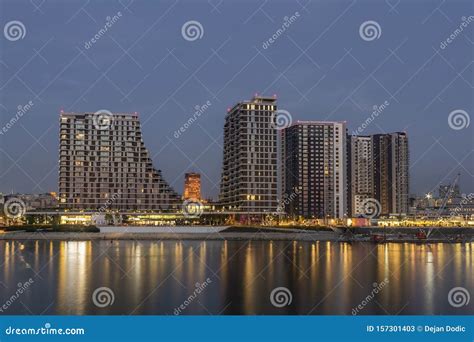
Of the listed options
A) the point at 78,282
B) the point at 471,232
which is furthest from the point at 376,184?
the point at 78,282

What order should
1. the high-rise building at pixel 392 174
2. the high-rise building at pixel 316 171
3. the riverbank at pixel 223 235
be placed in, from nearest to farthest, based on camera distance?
the riverbank at pixel 223 235
the high-rise building at pixel 316 171
the high-rise building at pixel 392 174

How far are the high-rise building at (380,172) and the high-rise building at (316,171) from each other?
547cm

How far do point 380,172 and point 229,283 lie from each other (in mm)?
61673

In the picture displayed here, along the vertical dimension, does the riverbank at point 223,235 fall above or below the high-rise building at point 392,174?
below

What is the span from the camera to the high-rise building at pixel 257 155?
152 feet

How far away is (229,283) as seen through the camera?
1376cm

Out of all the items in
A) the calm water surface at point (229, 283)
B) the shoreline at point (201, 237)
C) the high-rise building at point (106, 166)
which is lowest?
the calm water surface at point (229, 283)

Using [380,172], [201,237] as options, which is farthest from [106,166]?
[380,172]

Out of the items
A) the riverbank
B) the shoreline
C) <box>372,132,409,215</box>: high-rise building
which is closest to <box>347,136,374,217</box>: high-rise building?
<box>372,132,409,215</box>: high-rise building

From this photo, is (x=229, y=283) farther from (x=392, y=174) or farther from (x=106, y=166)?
(x=392, y=174)

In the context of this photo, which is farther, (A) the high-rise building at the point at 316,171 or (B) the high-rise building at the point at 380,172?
(B) the high-rise building at the point at 380,172

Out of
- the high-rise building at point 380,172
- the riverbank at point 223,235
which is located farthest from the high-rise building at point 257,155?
the high-rise building at point 380,172

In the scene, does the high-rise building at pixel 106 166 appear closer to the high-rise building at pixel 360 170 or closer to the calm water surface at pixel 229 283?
the calm water surface at pixel 229 283
